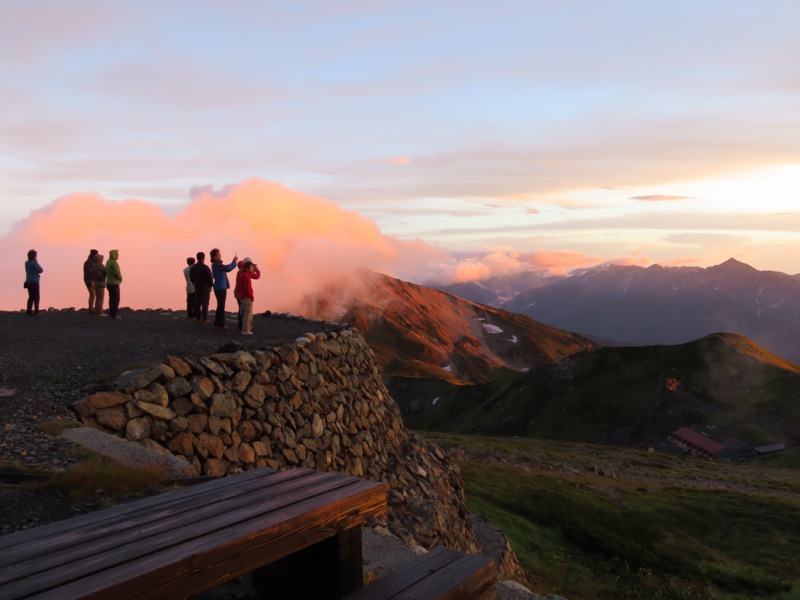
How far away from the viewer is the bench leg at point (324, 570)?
5340mm

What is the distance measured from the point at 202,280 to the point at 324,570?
65.0 ft

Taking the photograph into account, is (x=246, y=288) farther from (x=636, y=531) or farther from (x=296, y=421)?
(x=636, y=531)

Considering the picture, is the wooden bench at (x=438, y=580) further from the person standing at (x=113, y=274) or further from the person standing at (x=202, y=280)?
the person standing at (x=113, y=274)

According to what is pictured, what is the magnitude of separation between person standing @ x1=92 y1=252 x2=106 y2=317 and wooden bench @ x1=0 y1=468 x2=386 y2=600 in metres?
22.3

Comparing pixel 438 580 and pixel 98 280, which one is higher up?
pixel 98 280

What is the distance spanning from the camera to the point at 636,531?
2669 centimetres

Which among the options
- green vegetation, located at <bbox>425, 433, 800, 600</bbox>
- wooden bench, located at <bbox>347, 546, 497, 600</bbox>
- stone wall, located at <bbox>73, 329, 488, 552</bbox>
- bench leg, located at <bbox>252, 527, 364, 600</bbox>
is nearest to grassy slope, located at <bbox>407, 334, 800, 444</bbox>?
green vegetation, located at <bbox>425, 433, 800, 600</bbox>

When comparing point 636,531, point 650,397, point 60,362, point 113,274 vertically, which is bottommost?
point 650,397

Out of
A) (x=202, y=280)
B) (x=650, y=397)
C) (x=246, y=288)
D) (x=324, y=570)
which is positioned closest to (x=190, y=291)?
(x=202, y=280)

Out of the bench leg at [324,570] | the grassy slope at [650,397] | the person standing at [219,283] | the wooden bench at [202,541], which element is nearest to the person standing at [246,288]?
the person standing at [219,283]

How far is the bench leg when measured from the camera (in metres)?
5.34

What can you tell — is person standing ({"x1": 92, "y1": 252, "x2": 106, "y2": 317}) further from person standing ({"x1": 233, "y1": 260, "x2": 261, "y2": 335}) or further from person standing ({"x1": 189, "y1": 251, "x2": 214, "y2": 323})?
person standing ({"x1": 233, "y1": 260, "x2": 261, "y2": 335})

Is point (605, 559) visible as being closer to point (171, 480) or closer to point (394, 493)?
point (394, 493)

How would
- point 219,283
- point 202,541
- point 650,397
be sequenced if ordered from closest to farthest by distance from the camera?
point 202,541
point 219,283
point 650,397
